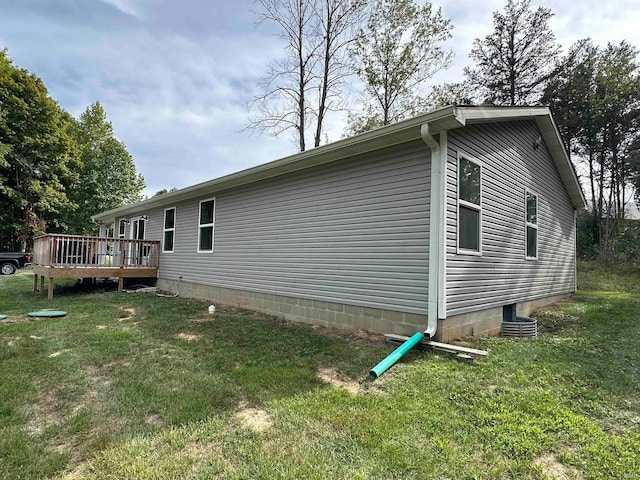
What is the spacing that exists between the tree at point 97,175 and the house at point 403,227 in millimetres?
20091

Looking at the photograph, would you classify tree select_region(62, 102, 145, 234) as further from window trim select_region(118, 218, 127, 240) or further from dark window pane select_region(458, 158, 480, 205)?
dark window pane select_region(458, 158, 480, 205)

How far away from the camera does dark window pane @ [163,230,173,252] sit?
10.8 meters

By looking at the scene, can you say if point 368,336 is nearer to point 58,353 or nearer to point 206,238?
point 58,353

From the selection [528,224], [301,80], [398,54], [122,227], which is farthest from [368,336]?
[398,54]

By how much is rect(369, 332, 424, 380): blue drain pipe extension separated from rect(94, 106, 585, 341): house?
264 mm

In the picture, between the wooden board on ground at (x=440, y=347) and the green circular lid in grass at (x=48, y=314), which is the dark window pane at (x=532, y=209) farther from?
the green circular lid in grass at (x=48, y=314)

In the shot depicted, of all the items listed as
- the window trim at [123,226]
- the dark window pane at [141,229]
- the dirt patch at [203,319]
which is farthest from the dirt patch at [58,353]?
the window trim at [123,226]

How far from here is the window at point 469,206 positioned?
5047 millimetres

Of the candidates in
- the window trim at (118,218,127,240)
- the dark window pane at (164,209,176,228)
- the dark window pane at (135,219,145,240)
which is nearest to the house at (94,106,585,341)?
the dark window pane at (164,209,176,228)

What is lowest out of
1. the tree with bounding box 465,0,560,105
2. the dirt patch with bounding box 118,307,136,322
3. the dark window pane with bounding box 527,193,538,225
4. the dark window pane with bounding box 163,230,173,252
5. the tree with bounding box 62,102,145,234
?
the dirt patch with bounding box 118,307,136,322

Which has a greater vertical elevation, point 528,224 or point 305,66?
point 305,66

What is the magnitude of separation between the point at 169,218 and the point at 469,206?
8.98 m

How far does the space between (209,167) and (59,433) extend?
18.9 m

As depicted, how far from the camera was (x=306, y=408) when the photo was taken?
115 inches
